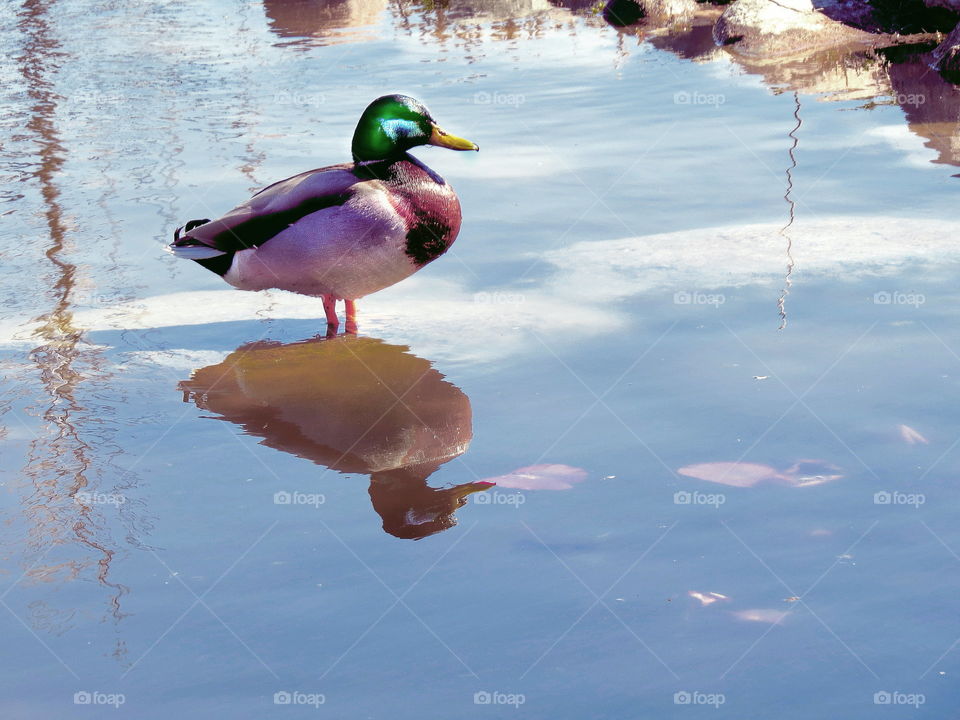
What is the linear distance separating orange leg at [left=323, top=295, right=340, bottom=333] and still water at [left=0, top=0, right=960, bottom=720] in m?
0.11

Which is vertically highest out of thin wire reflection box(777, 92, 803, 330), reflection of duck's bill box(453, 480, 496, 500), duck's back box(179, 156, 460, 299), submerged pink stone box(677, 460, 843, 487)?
duck's back box(179, 156, 460, 299)

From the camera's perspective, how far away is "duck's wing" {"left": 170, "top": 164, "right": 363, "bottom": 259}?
4.98m

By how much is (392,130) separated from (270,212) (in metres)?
0.64

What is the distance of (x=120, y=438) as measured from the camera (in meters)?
4.26

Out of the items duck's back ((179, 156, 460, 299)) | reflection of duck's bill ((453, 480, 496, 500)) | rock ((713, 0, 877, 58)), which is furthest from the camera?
rock ((713, 0, 877, 58))

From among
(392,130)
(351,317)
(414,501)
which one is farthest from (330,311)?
(414,501)

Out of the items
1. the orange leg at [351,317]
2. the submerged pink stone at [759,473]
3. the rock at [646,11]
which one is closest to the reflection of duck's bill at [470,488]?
the submerged pink stone at [759,473]

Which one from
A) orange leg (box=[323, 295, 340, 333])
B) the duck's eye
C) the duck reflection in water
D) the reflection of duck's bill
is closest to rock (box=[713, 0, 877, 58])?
the duck's eye

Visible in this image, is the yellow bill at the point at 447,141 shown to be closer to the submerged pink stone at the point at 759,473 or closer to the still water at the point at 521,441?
the still water at the point at 521,441

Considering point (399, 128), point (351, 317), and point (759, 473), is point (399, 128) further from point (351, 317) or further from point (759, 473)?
point (759, 473)

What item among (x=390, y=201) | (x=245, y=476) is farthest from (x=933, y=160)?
(x=245, y=476)

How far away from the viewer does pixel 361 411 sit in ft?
14.7

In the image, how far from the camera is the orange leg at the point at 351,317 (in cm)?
527

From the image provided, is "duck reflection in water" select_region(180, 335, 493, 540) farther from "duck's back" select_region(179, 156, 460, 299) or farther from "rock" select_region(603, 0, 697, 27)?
"rock" select_region(603, 0, 697, 27)
